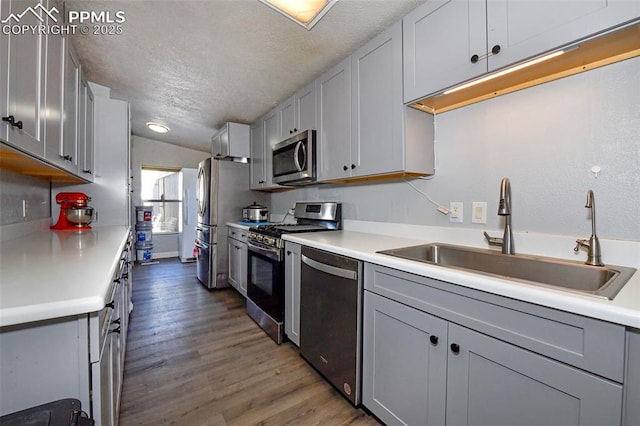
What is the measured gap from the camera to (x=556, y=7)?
103 cm

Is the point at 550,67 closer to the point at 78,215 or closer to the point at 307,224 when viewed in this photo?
the point at 307,224

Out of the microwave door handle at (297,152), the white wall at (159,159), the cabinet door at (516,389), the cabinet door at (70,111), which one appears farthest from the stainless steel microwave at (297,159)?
the white wall at (159,159)

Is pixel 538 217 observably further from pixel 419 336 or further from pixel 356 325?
pixel 356 325

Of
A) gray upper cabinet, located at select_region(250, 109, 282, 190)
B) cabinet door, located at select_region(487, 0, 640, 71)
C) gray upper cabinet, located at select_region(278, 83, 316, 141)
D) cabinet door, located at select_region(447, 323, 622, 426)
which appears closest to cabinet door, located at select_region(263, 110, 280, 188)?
gray upper cabinet, located at select_region(250, 109, 282, 190)

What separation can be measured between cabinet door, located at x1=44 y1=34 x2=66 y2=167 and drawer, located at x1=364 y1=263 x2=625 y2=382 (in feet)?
6.17

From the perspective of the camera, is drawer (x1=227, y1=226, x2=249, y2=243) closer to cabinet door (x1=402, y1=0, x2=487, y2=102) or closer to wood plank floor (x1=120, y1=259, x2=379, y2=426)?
wood plank floor (x1=120, y1=259, x2=379, y2=426)

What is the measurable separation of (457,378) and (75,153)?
8.56ft

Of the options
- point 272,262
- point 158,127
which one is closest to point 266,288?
point 272,262

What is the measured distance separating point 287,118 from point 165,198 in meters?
4.40

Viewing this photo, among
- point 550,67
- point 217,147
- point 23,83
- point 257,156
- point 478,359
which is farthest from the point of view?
point 217,147

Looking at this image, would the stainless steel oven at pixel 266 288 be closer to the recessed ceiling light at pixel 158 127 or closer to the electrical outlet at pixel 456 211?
the electrical outlet at pixel 456 211

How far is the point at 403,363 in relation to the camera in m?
1.26

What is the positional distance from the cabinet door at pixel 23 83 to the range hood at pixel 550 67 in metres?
1.79

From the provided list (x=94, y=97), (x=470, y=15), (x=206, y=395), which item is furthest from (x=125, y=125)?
(x=470, y=15)
